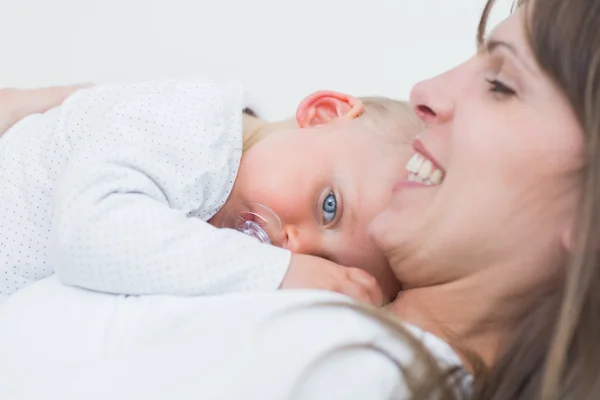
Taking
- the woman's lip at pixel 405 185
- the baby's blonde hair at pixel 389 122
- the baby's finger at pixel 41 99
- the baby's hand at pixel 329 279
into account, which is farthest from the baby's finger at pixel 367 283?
the baby's finger at pixel 41 99

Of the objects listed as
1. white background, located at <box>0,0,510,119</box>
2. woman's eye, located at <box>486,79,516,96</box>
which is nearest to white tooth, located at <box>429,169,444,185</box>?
woman's eye, located at <box>486,79,516,96</box>

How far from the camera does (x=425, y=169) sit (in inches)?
34.7

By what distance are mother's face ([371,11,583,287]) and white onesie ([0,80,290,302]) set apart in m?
0.15

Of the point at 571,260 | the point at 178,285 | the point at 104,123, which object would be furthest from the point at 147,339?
the point at 571,260

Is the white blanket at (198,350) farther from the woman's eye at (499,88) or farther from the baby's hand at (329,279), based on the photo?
the woman's eye at (499,88)

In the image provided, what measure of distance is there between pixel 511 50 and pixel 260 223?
1.21 ft

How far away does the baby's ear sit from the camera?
1.07 m

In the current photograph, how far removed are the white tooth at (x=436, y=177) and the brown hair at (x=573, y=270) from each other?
162 millimetres

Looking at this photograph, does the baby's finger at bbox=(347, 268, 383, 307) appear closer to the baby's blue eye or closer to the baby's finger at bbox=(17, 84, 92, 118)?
the baby's blue eye

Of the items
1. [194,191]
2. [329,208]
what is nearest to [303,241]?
[329,208]

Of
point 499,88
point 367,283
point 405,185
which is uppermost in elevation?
point 499,88

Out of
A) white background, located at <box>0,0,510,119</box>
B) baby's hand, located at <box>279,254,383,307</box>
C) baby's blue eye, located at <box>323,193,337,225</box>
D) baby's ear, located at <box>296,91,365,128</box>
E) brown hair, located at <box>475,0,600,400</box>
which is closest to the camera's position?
brown hair, located at <box>475,0,600,400</box>

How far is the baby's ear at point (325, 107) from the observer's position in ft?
3.51

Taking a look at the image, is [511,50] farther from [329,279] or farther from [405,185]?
[329,279]
